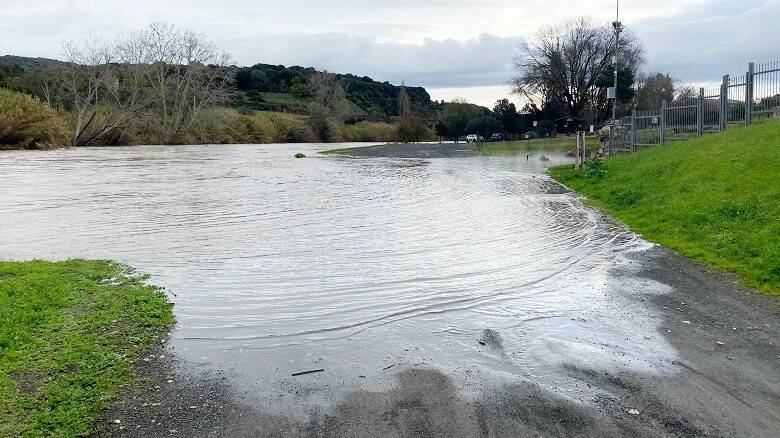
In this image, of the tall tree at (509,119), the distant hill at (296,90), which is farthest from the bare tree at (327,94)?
the tall tree at (509,119)

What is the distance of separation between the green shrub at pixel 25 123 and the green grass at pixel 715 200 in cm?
4033

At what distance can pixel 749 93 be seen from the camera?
20.0m

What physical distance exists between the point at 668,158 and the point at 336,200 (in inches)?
370

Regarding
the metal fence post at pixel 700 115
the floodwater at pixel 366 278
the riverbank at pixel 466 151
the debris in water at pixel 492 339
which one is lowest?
the debris in water at pixel 492 339

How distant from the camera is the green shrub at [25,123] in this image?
42.6 meters

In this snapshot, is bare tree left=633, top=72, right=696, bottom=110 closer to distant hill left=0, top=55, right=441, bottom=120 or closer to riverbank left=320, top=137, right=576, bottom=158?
riverbank left=320, top=137, right=576, bottom=158

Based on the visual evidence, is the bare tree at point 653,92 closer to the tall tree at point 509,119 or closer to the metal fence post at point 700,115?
the tall tree at point 509,119

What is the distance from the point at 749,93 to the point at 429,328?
18.4 m

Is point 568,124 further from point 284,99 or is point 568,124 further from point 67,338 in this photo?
point 284,99

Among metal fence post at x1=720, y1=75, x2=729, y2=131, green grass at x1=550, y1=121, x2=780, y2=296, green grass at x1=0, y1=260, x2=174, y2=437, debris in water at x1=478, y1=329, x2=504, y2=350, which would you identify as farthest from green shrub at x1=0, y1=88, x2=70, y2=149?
debris in water at x1=478, y1=329, x2=504, y2=350

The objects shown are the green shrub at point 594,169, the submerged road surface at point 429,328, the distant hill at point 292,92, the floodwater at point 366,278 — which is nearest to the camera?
the submerged road surface at point 429,328

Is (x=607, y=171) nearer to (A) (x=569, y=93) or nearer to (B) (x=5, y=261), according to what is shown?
(B) (x=5, y=261)

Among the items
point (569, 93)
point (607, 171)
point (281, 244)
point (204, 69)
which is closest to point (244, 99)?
point (204, 69)

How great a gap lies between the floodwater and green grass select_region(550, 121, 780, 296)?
0.88 m
